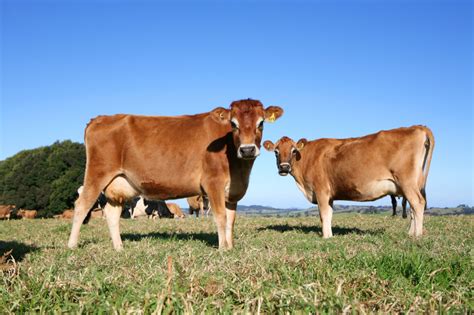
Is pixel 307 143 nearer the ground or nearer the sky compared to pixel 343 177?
nearer the sky

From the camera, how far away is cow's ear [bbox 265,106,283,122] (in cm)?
850

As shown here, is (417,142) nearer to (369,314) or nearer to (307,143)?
(307,143)

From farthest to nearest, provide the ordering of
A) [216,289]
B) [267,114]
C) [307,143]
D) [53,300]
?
[307,143]
[267,114]
[216,289]
[53,300]

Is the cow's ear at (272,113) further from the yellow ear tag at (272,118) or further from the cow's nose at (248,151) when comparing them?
the cow's nose at (248,151)

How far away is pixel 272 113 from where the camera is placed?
8.55 meters

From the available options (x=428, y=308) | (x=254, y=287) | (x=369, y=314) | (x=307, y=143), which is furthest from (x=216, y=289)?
(x=307, y=143)

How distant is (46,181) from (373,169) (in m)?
42.1

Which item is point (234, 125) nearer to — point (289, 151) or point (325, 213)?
point (325, 213)

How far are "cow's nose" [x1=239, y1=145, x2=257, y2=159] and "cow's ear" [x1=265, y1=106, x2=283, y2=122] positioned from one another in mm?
1074

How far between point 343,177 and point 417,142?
70.6 inches

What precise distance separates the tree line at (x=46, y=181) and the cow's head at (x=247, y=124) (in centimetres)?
4089

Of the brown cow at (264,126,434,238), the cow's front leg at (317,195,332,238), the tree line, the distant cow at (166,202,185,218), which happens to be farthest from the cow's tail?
the tree line

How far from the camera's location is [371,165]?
34.6 ft

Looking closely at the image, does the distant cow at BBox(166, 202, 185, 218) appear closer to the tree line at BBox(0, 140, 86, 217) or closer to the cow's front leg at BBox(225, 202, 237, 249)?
the tree line at BBox(0, 140, 86, 217)
